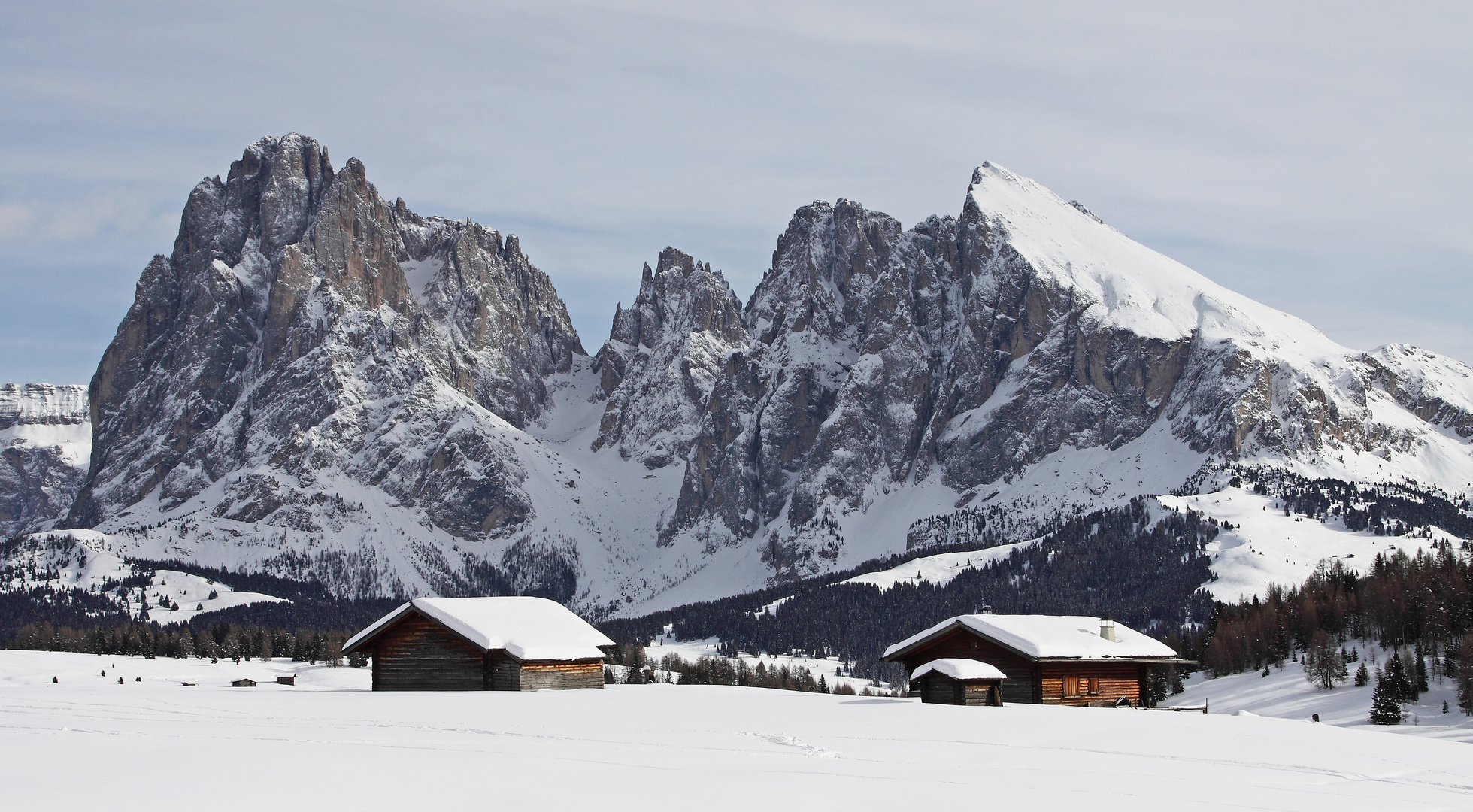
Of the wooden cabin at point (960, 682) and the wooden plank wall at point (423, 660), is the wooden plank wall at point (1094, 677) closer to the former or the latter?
the wooden cabin at point (960, 682)

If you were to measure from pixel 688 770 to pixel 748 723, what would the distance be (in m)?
11.6

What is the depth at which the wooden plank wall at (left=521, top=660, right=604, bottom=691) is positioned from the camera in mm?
50406

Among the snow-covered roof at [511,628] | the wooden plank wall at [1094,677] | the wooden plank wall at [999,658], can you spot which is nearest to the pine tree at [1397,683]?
the wooden plank wall at [1094,677]

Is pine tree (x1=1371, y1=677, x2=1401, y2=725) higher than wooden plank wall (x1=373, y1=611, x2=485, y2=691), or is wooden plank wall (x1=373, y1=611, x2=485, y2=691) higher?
wooden plank wall (x1=373, y1=611, x2=485, y2=691)

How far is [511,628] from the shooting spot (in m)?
51.4

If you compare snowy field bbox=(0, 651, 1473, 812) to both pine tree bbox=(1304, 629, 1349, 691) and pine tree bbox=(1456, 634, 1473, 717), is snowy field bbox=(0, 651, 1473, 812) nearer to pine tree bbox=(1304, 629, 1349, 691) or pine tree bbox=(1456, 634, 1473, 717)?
pine tree bbox=(1456, 634, 1473, 717)

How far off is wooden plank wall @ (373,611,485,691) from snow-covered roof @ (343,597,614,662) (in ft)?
2.90

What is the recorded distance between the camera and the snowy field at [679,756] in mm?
21797

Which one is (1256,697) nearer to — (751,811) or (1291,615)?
(1291,615)

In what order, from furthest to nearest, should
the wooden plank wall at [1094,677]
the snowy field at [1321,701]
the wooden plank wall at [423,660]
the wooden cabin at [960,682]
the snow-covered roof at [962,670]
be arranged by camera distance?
1. the snowy field at [1321,701]
2. the wooden plank wall at [423,660]
3. the wooden plank wall at [1094,677]
4. the wooden cabin at [960,682]
5. the snow-covered roof at [962,670]

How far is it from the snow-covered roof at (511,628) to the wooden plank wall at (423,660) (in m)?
0.88

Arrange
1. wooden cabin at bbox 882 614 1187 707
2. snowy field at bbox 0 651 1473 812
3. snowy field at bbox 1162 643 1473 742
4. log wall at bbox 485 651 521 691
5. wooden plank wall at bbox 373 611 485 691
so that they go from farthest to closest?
snowy field at bbox 1162 643 1473 742
wooden plank wall at bbox 373 611 485 691
wooden cabin at bbox 882 614 1187 707
log wall at bbox 485 651 521 691
snowy field at bbox 0 651 1473 812

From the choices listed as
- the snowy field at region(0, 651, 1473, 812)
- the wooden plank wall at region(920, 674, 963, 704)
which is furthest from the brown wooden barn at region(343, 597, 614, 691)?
the wooden plank wall at region(920, 674, 963, 704)

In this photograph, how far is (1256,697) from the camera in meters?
82.5
